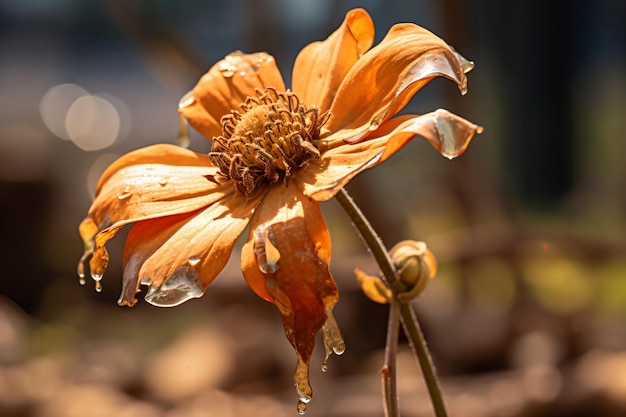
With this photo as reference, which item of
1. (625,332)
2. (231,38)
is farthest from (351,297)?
(231,38)

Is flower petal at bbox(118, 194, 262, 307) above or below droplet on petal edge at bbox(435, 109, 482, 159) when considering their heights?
below

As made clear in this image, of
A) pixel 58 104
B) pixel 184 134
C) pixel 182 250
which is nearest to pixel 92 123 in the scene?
pixel 58 104

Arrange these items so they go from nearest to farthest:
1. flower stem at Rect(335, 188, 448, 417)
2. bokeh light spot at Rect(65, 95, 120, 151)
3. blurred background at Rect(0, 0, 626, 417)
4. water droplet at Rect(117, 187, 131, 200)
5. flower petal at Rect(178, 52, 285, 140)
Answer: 1. flower stem at Rect(335, 188, 448, 417)
2. water droplet at Rect(117, 187, 131, 200)
3. flower petal at Rect(178, 52, 285, 140)
4. blurred background at Rect(0, 0, 626, 417)
5. bokeh light spot at Rect(65, 95, 120, 151)

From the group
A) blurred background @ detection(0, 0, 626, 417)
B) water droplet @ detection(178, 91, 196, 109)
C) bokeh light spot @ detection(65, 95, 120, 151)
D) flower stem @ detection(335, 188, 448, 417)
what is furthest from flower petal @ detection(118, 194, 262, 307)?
bokeh light spot @ detection(65, 95, 120, 151)

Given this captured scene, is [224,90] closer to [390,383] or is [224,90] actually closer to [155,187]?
[155,187]

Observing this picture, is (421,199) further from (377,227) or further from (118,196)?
(118,196)

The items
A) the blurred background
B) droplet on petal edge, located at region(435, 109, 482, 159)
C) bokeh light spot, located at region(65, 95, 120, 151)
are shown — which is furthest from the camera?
bokeh light spot, located at region(65, 95, 120, 151)

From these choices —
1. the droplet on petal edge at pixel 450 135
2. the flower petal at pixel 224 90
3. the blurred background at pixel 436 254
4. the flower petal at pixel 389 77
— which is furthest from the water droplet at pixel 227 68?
the blurred background at pixel 436 254

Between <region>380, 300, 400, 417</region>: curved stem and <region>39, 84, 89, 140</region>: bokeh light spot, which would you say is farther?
<region>39, 84, 89, 140</region>: bokeh light spot

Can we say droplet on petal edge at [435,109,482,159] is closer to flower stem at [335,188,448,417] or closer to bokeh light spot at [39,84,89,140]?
flower stem at [335,188,448,417]
